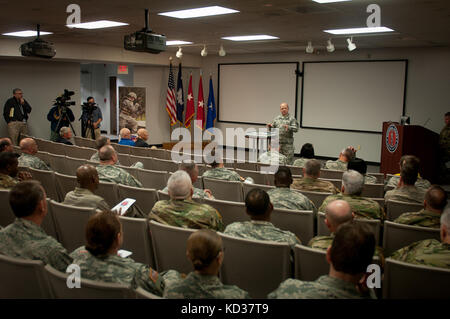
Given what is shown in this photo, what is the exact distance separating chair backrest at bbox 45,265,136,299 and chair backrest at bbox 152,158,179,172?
13.4 feet

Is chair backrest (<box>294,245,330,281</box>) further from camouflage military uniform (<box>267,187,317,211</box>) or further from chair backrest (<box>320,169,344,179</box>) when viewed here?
chair backrest (<box>320,169,344,179</box>)

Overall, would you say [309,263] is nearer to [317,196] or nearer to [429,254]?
[429,254]

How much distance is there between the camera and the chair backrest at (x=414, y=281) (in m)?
2.19

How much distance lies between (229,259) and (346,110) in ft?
32.8

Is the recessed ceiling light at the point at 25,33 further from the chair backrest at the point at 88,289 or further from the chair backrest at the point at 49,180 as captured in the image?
the chair backrest at the point at 88,289

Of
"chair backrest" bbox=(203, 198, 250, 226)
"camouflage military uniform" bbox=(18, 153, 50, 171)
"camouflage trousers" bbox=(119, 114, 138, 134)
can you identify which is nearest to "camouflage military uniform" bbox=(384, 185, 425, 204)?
"chair backrest" bbox=(203, 198, 250, 226)

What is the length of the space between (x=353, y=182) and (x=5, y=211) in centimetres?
320

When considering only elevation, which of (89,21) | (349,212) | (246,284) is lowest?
(246,284)

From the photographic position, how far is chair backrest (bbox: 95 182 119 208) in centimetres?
443

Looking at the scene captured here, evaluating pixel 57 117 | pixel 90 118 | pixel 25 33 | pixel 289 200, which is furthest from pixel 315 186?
pixel 57 117

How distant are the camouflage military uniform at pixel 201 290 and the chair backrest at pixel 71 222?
5.14 ft

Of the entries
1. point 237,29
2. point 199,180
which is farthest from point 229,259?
point 237,29
